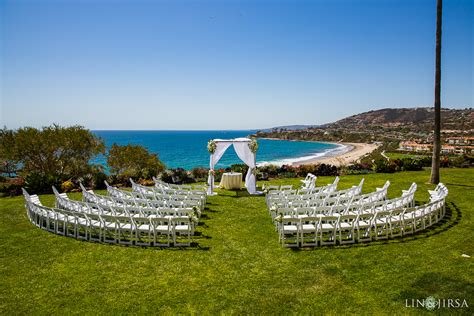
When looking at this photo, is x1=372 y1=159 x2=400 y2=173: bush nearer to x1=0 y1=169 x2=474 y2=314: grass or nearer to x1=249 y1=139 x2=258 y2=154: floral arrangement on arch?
x1=249 y1=139 x2=258 y2=154: floral arrangement on arch

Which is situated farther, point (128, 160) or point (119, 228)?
point (128, 160)

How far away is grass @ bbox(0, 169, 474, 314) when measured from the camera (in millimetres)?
5652

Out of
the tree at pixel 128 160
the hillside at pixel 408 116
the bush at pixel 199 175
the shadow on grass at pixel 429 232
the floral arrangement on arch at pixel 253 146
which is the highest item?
the hillside at pixel 408 116

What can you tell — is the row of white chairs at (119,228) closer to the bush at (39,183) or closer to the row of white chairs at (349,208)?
the row of white chairs at (349,208)

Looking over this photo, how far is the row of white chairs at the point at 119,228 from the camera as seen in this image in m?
8.66

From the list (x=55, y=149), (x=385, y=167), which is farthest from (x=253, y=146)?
(x=55, y=149)

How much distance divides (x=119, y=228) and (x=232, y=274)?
359 cm

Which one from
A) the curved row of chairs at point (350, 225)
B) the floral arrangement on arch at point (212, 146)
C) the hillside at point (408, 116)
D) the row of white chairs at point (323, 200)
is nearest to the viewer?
the curved row of chairs at point (350, 225)

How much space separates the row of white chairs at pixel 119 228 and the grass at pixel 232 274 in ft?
1.15

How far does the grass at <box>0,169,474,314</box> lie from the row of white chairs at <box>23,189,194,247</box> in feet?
1.15

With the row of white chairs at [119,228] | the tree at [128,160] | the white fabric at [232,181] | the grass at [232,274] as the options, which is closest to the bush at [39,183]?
the tree at [128,160]

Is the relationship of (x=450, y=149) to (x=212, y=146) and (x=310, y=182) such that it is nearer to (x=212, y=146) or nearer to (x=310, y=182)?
(x=310, y=182)

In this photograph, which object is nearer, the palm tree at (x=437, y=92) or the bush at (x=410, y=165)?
the palm tree at (x=437, y=92)

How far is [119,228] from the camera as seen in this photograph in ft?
28.4
